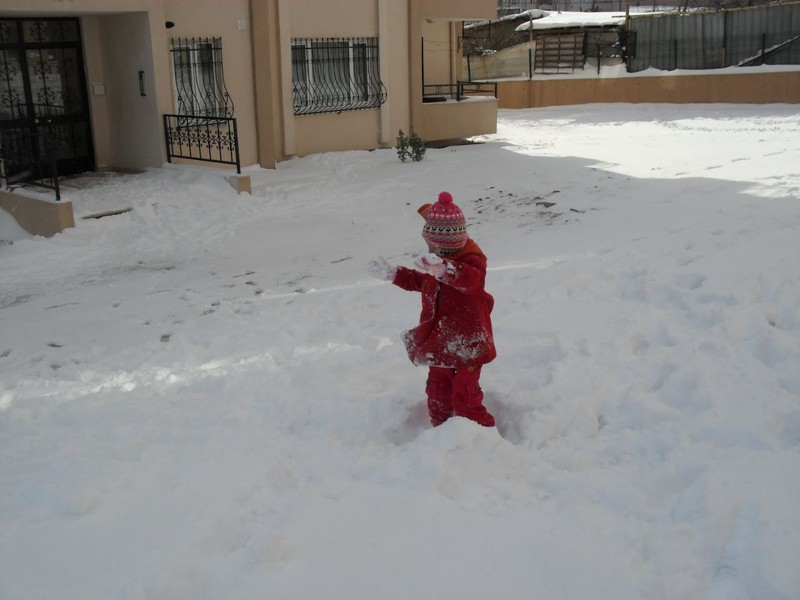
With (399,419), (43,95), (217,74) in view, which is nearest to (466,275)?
(399,419)

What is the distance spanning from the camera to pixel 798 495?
3.32 m

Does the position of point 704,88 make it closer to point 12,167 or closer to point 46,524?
point 12,167

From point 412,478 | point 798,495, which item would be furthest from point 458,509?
point 798,495

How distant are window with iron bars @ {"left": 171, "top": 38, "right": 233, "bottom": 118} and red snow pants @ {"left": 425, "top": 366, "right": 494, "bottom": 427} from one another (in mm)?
9497

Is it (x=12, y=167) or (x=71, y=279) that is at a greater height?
(x=12, y=167)

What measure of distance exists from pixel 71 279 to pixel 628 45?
20.7 metres

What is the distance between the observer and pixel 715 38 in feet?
74.4

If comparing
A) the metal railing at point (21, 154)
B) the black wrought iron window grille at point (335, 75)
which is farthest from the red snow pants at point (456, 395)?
the black wrought iron window grille at point (335, 75)

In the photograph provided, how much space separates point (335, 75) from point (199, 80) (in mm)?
3205

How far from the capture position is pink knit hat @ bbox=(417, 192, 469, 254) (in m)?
3.86

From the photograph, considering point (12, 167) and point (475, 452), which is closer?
point (475, 452)

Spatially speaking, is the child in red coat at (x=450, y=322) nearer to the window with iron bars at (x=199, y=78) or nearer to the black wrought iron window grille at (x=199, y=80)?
the black wrought iron window grille at (x=199, y=80)

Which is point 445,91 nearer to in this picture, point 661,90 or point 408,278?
point 661,90

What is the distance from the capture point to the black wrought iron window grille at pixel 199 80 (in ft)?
41.1
